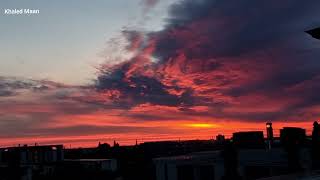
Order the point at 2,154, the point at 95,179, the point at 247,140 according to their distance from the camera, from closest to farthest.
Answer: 1. the point at 247,140
2. the point at 95,179
3. the point at 2,154

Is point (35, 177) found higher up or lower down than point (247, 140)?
lower down

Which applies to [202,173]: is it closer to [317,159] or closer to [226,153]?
[317,159]

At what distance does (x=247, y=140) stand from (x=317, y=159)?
5888 centimetres

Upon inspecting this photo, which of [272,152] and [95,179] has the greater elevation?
[272,152]

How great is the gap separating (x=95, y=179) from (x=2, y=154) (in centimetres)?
10277

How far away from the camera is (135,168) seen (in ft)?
384

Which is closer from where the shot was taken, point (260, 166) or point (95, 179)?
point (260, 166)

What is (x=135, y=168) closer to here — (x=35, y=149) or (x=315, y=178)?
(x=35, y=149)

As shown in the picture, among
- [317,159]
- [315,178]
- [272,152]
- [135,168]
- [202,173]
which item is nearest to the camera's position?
[315,178]

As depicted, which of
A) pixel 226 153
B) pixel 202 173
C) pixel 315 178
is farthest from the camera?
pixel 202 173

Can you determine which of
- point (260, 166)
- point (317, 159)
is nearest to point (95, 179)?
point (260, 166)

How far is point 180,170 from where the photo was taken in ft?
194

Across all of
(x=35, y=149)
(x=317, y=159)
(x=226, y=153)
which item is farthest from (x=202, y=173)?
(x=35, y=149)

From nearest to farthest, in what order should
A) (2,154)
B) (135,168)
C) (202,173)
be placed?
1. (202,173)
2. (135,168)
3. (2,154)
